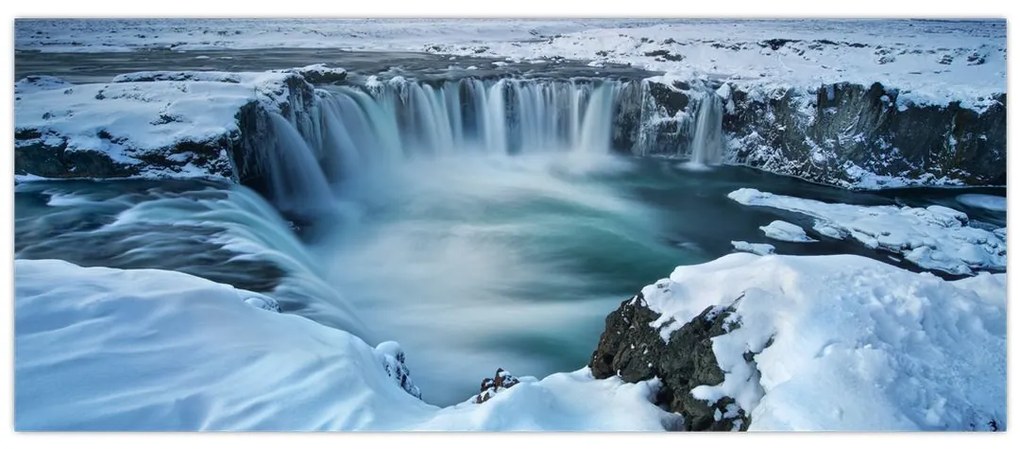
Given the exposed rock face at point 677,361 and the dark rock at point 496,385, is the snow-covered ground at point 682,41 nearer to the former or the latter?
the exposed rock face at point 677,361

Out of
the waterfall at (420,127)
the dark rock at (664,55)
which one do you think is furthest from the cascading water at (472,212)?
the dark rock at (664,55)

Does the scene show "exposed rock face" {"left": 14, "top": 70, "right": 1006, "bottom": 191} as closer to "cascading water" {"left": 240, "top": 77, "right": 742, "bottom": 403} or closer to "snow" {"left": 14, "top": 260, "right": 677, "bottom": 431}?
"cascading water" {"left": 240, "top": 77, "right": 742, "bottom": 403}

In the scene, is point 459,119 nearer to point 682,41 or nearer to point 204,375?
point 682,41

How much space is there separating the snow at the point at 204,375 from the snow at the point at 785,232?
1159 millimetres

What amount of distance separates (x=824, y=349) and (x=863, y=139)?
4.86 feet

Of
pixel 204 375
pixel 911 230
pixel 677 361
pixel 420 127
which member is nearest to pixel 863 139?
pixel 911 230

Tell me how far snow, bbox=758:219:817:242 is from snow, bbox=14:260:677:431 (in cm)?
116

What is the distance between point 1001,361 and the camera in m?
2.64

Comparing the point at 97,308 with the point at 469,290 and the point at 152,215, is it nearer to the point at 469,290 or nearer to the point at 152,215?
the point at 152,215

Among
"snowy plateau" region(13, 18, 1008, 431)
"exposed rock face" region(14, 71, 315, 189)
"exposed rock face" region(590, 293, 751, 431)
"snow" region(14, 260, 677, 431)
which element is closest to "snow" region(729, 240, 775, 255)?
"snowy plateau" region(13, 18, 1008, 431)

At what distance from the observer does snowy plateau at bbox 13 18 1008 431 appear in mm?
2469

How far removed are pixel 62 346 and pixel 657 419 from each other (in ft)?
7.33

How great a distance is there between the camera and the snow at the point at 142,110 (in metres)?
3.01

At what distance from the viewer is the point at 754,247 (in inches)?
129
